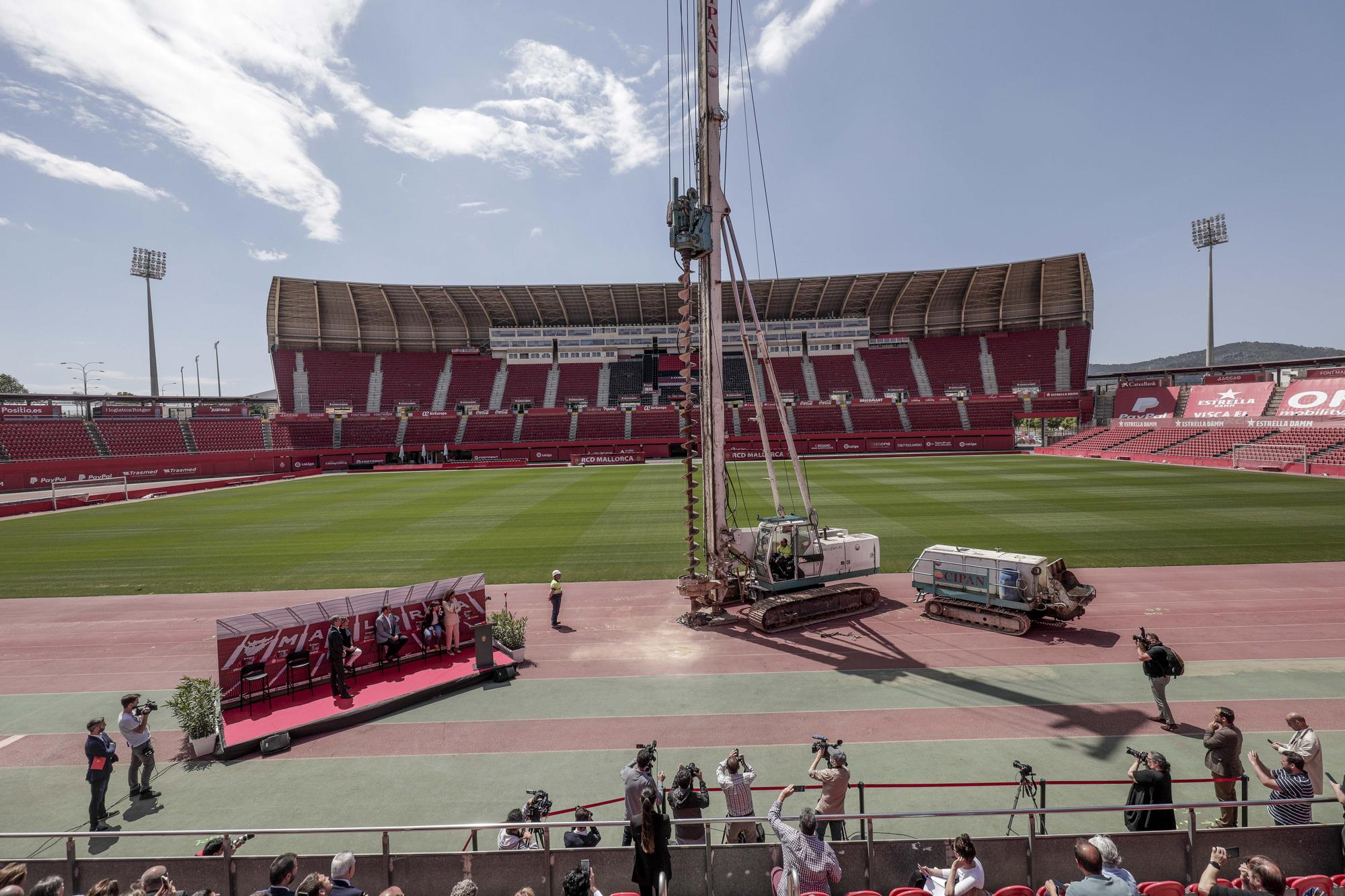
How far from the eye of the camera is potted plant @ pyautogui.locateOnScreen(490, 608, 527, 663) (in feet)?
41.1

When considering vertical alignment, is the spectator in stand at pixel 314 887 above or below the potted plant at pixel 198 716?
above

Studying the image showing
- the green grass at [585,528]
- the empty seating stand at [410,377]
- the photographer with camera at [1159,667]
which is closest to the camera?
the photographer with camera at [1159,667]

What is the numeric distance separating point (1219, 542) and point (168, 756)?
28.4 meters

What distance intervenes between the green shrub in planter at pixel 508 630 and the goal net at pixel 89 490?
40.3 metres

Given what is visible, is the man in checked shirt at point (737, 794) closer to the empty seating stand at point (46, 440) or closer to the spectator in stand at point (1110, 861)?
the spectator in stand at point (1110, 861)

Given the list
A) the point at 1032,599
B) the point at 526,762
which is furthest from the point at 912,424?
the point at 526,762

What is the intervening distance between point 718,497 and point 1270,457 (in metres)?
46.5

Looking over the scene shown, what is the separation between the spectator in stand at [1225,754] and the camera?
6633 mm

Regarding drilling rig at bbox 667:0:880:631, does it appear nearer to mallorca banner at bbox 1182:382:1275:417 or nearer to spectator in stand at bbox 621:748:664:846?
spectator in stand at bbox 621:748:664:846

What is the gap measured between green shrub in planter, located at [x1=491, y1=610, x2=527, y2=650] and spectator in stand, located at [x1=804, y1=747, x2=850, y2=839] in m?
7.85

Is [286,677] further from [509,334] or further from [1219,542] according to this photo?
[509,334]

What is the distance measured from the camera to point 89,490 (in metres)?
44.0

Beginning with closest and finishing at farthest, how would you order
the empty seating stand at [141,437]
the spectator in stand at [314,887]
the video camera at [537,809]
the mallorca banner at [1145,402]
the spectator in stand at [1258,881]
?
the spectator in stand at [1258,881]
the spectator in stand at [314,887]
the video camera at [537,809]
the empty seating stand at [141,437]
the mallorca banner at [1145,402]

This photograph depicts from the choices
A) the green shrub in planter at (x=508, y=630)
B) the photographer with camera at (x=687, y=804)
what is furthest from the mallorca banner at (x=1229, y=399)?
the photographer with camera at (x=687, y=804)
